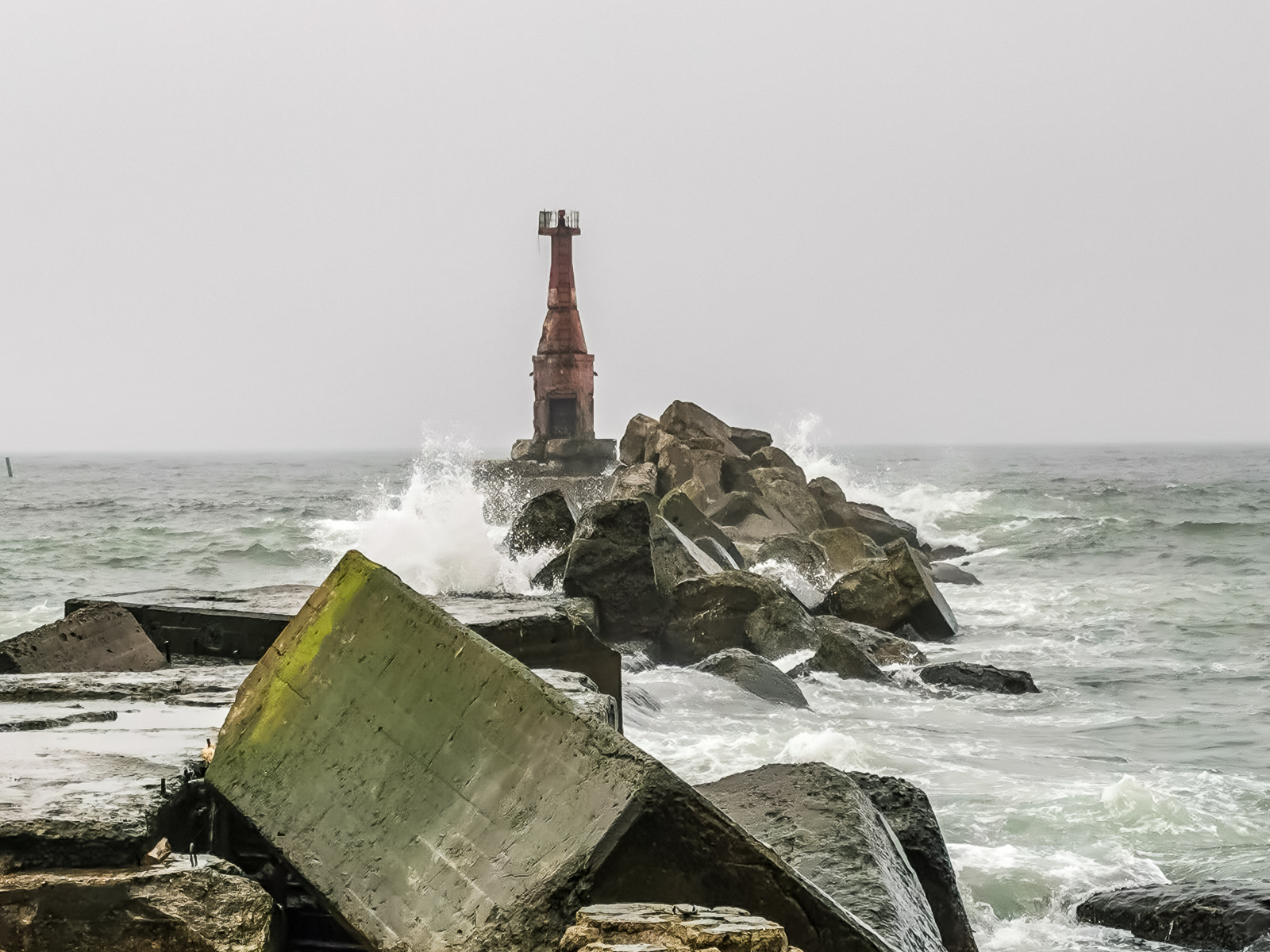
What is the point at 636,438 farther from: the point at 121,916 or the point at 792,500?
the point at 121,916

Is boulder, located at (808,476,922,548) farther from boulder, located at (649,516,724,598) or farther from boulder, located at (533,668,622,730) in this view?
boulder, located at (533,668,622,730)

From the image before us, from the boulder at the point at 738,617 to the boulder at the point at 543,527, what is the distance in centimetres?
142

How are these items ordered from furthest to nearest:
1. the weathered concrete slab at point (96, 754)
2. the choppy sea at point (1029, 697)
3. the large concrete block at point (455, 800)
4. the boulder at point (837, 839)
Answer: the choppy sea at point (1029, 697) < the boulder at point (837, 839) < the weathered concrete slab at point (96, 754) < the large concrete block at point (455, 800)

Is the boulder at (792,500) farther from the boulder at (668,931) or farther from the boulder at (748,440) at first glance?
the boulder at (668,931)

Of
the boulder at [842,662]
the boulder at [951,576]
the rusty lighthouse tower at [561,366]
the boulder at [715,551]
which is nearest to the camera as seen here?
the boulder at [842,662]

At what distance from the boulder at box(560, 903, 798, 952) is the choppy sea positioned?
1.92 metres

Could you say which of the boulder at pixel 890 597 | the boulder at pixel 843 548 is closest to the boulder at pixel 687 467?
the boulder at pixel 843 548

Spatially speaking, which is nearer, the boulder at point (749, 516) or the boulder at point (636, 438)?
the boulder at point (749, 516)

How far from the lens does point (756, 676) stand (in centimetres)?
817

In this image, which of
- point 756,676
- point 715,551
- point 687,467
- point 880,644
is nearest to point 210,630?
point 756,676

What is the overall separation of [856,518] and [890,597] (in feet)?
26.6

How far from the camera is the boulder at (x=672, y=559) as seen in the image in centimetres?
1025

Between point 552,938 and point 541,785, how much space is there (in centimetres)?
31

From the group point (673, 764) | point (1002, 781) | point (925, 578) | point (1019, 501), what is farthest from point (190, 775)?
point (1019, 501)
